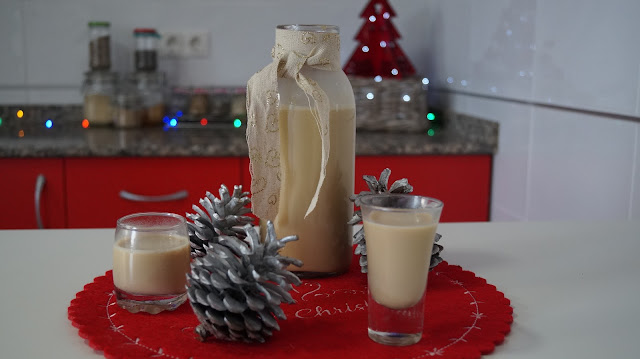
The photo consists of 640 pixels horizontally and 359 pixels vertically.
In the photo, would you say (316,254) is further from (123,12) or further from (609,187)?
(123,12)

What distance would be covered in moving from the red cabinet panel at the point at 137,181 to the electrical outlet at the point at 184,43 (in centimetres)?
68

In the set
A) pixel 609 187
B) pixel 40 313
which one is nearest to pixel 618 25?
pixel 609 187

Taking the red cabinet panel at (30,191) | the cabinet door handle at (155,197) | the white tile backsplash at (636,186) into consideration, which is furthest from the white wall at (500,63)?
the cabinet door handle at (155,197)

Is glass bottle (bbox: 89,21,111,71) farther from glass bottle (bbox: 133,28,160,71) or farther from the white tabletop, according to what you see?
the white tabletop

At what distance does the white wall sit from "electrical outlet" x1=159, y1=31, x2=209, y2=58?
1.0 inches

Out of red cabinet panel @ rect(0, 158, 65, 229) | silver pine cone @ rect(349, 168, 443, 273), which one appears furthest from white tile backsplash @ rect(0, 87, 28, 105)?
silver pine cone @ rect(349, 168, 443, 273)

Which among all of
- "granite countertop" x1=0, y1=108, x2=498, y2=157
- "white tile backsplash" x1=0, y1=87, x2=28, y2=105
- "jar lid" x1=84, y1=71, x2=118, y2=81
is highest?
"jar lid" x1=84, y1=71, x2=118, y2=81

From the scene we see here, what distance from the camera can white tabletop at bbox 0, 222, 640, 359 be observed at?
2.22ft

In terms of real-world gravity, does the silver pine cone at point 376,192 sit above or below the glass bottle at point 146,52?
below

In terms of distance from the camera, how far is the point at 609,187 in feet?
4.57

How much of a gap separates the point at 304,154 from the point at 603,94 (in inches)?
32.1

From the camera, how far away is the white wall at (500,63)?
4.50 feet

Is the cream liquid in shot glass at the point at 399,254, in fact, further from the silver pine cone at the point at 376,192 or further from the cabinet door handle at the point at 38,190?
the cabinet door handle at the point at 38,190

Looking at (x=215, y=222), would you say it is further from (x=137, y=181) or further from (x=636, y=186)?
(x=137, y=181)
